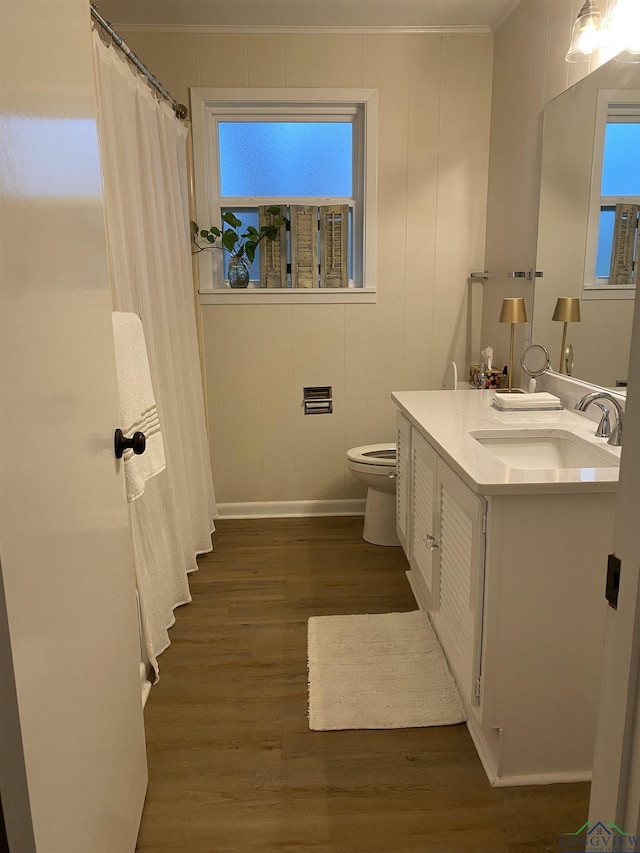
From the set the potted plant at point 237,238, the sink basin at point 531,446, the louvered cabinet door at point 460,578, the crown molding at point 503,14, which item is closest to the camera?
the louvered cabinet door at point 460,578

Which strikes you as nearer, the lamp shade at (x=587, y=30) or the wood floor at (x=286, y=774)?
the wood floor at (x=286, y=774)

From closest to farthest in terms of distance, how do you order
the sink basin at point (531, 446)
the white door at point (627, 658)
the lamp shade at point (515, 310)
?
the white door at point (627, 658)
the sink basin at point (531, 446)
the lamp shade at point (515, 310)

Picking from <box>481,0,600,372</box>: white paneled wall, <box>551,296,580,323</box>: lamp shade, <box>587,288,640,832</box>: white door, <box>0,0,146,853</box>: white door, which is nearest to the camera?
<box>587,288,640,832</box>: white door

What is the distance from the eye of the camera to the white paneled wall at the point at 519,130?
255 centimetres

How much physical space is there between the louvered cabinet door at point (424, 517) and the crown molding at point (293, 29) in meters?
2.10

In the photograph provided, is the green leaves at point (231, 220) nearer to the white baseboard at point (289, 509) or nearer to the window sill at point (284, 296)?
the window sill at point (284, 296)

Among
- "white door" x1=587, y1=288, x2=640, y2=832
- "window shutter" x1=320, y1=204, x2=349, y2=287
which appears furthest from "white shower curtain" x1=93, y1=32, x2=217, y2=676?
"white door" x1=587, y1=288, x2=640, y2=832

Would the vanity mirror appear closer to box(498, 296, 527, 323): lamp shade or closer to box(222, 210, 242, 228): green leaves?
box(498, 296, 527, 323): lamp shade

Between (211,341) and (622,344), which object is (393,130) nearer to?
(211,341)

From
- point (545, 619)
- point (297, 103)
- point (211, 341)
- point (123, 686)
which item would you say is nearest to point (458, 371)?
point (211, 341)

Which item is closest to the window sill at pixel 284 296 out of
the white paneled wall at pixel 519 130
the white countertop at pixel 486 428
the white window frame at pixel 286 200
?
the white window frame at pixel 286 200

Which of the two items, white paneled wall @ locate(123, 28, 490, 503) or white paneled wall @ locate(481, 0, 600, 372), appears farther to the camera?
white paneled wall @ locate(123, 28, 490, 503)

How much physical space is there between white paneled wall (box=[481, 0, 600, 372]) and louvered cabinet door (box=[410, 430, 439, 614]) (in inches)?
34.5

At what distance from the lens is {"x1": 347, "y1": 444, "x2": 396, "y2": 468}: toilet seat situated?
3205 millimetres
